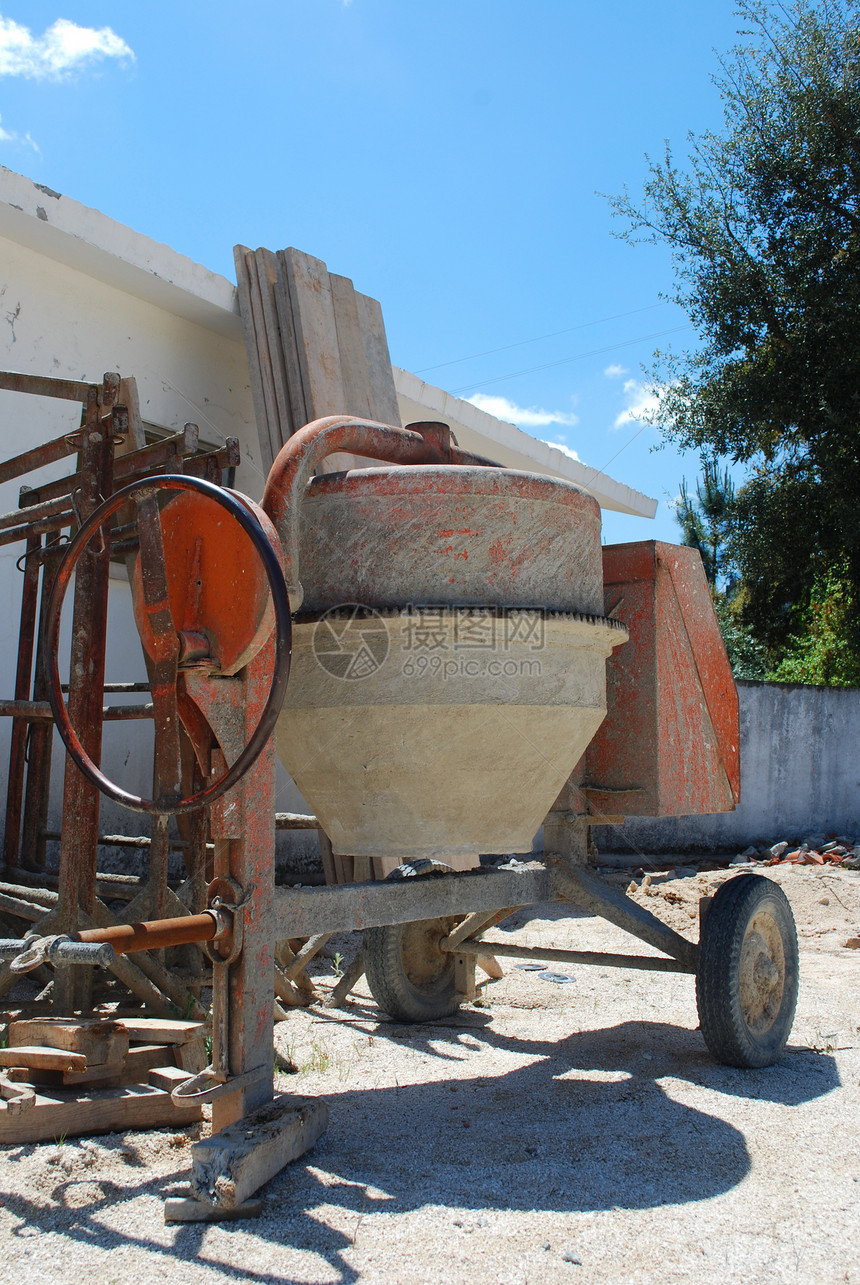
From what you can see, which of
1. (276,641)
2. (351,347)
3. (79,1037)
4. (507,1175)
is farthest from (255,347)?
(507,1175)

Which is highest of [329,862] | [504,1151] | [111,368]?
[111,368]

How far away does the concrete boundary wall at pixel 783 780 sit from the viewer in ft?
32.5

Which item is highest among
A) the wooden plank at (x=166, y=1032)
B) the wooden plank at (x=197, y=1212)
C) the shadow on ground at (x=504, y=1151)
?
the wooden plank at (x=166, y=1032)

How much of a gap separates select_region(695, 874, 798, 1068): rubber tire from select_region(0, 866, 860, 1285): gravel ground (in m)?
0.12

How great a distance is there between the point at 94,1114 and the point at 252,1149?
599 mm

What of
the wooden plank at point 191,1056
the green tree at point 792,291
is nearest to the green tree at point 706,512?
the green tree at point 792,291

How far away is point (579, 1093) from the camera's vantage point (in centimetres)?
328

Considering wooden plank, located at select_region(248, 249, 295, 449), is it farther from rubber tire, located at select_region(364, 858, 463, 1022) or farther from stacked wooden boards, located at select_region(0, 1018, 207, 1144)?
stacked wooden boards, located at select_region(0, 1018, 207, 1144)

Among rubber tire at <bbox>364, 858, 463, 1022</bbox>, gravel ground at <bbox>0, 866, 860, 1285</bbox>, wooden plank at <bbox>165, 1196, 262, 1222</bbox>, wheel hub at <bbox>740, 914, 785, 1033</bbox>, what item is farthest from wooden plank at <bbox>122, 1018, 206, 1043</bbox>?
wheel hub at <bbox>740, 914, 785, 1033</bbox>

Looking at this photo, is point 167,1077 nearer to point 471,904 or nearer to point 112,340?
point 471,904

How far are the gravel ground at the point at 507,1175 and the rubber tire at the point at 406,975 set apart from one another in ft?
0.33

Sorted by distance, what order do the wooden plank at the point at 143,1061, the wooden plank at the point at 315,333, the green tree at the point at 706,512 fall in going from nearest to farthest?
the wooden plank at the point at 143,1061
the wooden plank at the point at 315,333
the green tree at the point at 706,512

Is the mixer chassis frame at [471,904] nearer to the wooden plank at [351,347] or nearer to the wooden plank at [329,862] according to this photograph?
the wooden plank at [329,862]

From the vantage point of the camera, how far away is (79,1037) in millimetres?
2607
